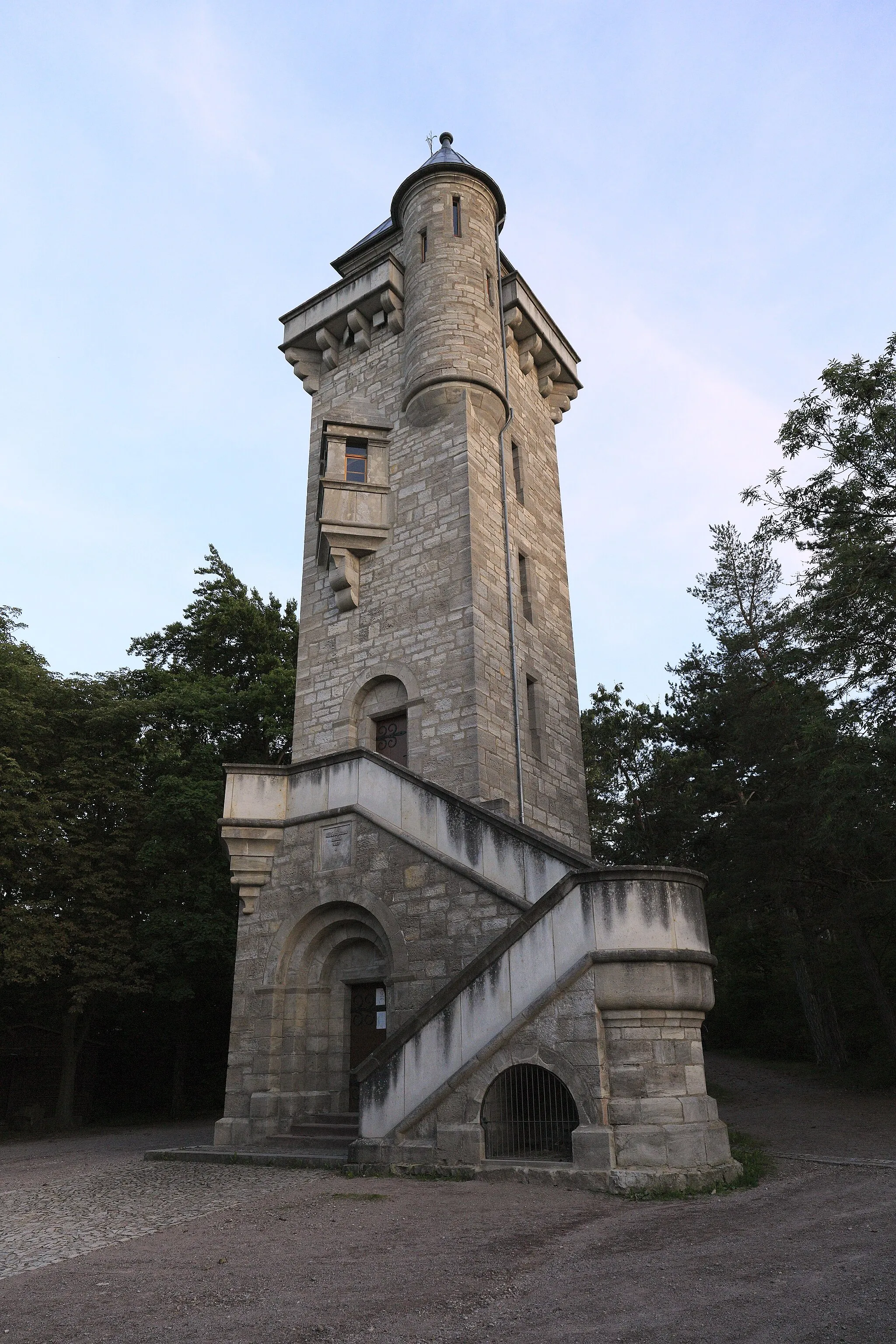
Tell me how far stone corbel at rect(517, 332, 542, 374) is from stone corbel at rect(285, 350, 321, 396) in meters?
4.17

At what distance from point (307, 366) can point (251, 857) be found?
11.4 metres

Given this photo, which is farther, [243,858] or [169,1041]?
[169,1041]

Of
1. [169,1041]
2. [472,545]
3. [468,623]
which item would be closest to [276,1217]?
[468,623]

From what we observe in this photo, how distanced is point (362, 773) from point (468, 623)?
3.60 metres

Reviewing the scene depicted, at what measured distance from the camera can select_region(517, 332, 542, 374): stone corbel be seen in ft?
59.3

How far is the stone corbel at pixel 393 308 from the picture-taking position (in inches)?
663

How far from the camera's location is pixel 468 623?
44.3ft

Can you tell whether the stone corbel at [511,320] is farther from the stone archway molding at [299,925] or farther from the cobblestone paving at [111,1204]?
the cobblestone paving at [111,1204]

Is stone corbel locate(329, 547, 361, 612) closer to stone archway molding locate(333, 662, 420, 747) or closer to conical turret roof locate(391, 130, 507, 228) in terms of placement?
stone archway molding locate(333, 662, 420, 747)

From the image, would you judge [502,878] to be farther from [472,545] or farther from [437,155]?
[437,155]

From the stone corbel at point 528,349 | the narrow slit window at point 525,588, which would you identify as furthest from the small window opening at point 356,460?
the stone corbel at point 528,349

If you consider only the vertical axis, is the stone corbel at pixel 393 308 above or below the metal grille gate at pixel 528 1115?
above

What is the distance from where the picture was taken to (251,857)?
1124 centimetres

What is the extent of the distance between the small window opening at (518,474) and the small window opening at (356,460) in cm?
281
